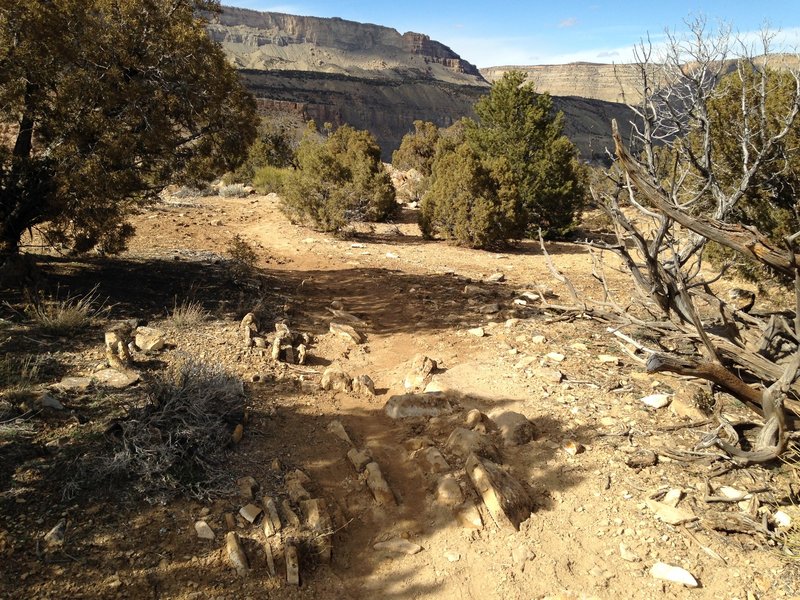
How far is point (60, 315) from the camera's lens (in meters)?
4.93

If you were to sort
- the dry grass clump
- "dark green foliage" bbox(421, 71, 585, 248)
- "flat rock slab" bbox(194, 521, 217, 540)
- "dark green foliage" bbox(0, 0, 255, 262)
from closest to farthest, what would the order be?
"flat rock slab" bbox(194, 521, 217, 540) → the dry grass clump → "dark green foliage" bbox(0, 0, 255, 262) → "dark green foliage" bbox(421, 71, 585, 248)

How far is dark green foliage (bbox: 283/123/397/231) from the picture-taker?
13.0 m

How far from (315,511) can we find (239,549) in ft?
1.69

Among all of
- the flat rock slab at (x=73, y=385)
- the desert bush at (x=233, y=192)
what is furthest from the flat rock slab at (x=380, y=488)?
the desert bush at (x=233, y=192)

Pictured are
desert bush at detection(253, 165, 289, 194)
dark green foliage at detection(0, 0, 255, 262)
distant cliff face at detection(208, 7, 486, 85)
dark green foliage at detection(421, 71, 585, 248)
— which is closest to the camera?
dark green foliage at detection(0, 0, 255, 262)

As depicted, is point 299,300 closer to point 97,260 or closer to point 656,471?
point 97,260

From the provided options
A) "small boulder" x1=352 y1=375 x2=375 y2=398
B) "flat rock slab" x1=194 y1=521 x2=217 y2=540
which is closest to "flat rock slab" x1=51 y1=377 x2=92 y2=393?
"flat rock slab" x1=194 y1=521 x2=217 y2=540

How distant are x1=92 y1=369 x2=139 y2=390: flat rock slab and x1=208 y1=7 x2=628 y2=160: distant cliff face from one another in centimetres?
490

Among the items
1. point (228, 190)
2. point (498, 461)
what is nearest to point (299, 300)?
point (498, 461)

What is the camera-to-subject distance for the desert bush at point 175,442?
3246 millimetres

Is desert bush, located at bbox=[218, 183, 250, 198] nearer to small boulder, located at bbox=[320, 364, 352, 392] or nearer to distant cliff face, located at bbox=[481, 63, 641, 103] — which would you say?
small boulder, located at bbox=[320, 364, 352, 392]

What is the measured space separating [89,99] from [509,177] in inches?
372

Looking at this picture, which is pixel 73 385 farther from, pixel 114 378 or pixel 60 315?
pixel 60 315

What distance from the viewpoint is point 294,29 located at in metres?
139
